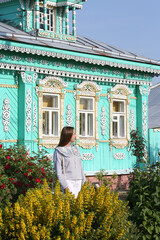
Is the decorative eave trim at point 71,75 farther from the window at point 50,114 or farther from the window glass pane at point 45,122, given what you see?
the window glass pane at point 45,122

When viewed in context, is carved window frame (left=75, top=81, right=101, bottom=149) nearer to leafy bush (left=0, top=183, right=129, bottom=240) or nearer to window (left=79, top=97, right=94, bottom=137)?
window (left=79, top=97, right=94, bottom=137)

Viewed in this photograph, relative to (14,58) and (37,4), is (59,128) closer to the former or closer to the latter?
(14,58)

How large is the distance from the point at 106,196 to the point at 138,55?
1165cm

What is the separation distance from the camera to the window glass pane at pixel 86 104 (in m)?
14.7

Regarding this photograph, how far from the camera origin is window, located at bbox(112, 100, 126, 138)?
1563 cm

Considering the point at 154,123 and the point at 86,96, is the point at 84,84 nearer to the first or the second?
the point at 86,96

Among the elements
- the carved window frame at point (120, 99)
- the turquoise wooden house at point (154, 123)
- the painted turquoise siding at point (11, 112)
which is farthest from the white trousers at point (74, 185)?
the turquoise wooden house at point (154, 123)

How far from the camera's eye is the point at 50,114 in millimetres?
13875

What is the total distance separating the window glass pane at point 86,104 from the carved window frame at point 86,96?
14 cm

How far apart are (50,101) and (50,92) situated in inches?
12.7

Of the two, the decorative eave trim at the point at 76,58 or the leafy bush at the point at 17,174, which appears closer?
the leafy bush at the point at 17,174

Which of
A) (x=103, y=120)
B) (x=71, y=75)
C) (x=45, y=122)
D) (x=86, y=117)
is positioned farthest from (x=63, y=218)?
(x=103, y=120)

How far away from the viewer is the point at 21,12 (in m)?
15.1

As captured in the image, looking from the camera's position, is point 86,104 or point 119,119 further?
point 119,119
